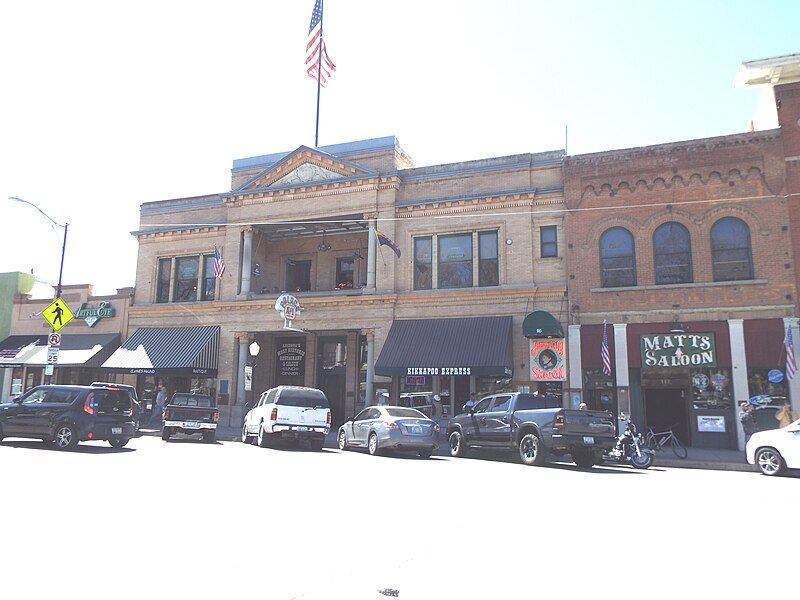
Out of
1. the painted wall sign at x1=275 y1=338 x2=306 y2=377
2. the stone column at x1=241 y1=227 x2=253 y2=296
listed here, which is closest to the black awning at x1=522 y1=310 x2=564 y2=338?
the painted wall sign at x1=275 y1=338 x2=306 y2=377

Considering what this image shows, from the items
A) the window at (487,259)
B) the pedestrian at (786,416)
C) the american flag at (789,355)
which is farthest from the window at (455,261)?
the pedestrian at (786,416)

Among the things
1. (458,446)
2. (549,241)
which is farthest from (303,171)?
(458,446)

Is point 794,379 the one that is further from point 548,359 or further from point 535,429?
point 535,429

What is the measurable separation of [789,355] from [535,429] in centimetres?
967

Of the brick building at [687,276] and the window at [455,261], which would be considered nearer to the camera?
the brick building at [687,276]

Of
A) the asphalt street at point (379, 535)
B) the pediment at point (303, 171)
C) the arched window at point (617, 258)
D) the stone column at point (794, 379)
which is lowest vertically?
the asphalt street at point (379, 535)

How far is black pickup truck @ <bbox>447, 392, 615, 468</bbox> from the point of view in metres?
15.6

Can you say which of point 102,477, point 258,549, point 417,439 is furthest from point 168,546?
point 417,439

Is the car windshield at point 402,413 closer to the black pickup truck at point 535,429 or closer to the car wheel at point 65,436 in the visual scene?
the black pickup truck at point 535,429

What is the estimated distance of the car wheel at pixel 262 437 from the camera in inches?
758

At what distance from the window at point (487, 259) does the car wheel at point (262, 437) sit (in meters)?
10.1

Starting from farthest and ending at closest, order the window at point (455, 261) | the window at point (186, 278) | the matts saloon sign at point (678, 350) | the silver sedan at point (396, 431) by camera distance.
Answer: the window at point (186, 278) → the window at point (455, 261) → the matts saloon sign at point (678, 350) → the silver sedan at point (396, 431)

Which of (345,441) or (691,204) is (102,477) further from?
(691,204)

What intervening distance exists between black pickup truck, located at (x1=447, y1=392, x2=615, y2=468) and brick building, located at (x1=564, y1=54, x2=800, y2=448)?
19.3 feet
